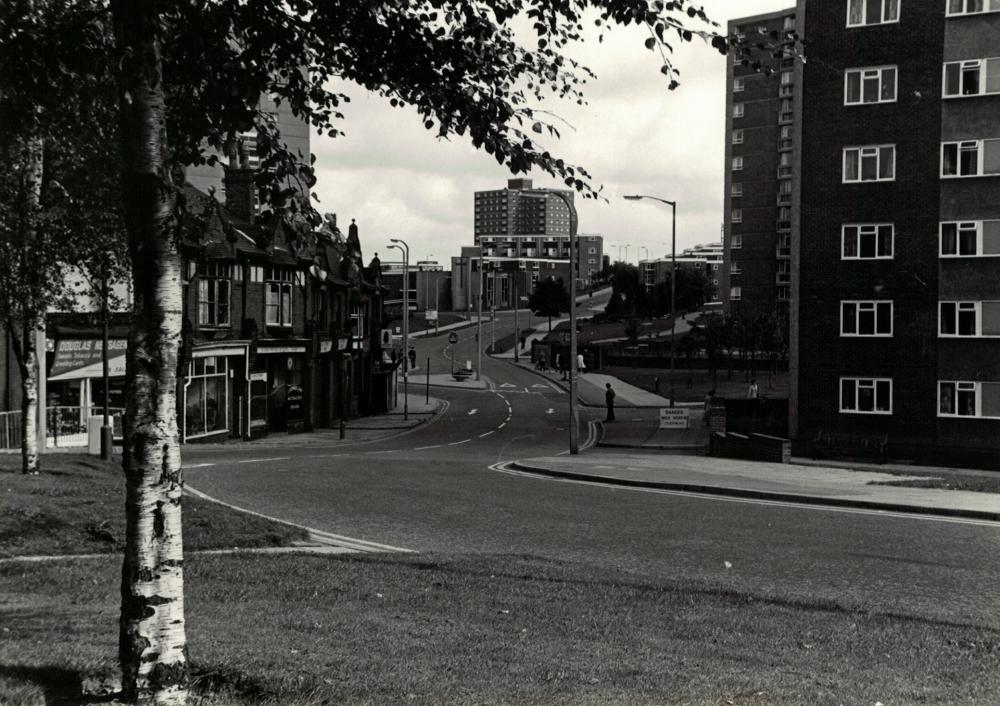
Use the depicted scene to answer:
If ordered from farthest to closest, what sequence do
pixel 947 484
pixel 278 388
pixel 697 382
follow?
pixel 697 382 < pixel 278 388 < pixel 947 484

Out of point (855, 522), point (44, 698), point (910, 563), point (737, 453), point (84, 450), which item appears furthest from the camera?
point (737, 453)

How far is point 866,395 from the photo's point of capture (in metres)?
37.8

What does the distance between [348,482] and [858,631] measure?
14.4m

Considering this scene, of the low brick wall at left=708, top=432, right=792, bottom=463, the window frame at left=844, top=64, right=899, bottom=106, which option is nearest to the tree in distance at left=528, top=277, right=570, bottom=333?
the window frame at left=844, top=64, right=899, bottom=106

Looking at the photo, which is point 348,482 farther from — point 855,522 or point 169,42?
point 169,42

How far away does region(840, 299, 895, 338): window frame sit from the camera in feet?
122

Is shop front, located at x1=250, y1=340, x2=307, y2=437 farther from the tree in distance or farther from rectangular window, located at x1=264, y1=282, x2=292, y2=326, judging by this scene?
the tree in distance

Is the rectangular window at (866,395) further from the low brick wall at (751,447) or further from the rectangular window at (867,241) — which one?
the rectangular window at (867,241)

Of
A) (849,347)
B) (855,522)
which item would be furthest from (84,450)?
(849,347)

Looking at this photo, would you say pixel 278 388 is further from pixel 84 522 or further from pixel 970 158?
pixel 84 522

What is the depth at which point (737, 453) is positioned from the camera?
35969 millimetres

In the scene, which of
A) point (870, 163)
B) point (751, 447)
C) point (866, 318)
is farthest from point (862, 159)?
point (751, 447)

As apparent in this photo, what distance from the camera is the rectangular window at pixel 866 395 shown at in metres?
37.4

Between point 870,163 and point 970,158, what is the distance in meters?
3.46
